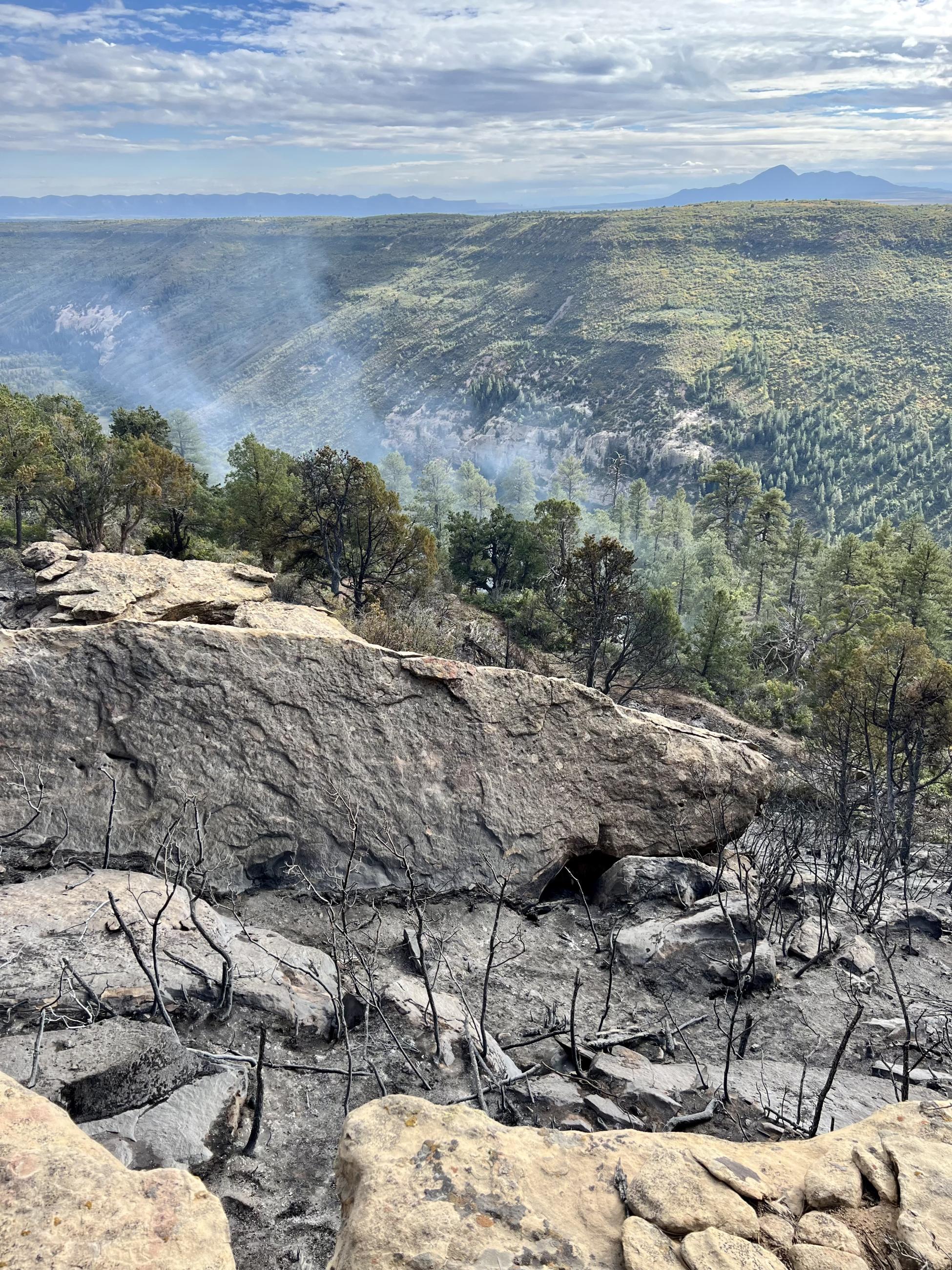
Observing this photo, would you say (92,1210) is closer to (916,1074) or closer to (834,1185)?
(834,1185)

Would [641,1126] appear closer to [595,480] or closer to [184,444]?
[184,444]

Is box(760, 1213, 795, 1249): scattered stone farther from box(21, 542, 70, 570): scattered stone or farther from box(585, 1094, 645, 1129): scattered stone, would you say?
box(21, 542, 70, 570): scattered stone

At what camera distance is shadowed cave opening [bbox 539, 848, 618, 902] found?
10.6 m

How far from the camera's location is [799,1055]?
7.57 m

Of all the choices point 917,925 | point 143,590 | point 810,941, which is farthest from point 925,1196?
point 143,590

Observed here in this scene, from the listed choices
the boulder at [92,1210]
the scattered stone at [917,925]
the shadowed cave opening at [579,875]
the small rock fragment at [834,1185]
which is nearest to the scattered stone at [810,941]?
the scattered stone at [917,925]

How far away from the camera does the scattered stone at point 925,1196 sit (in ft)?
11.5

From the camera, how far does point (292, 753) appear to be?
9.89 m

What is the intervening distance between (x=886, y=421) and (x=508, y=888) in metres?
104

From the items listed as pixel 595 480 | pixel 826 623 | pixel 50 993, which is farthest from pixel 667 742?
pixel 595 480

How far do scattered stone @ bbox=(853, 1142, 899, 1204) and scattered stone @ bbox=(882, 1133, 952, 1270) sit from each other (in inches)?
1.3

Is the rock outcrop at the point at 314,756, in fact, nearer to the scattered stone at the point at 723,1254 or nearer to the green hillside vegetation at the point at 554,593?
the green hillside vegetation at the point at 554,593

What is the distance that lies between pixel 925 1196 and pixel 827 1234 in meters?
0.57

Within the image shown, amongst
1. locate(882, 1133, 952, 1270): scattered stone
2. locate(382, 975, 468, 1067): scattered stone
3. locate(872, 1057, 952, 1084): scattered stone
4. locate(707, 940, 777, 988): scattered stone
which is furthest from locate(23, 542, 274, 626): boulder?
locate(882, 1133, 952, 1270): scattered stone
